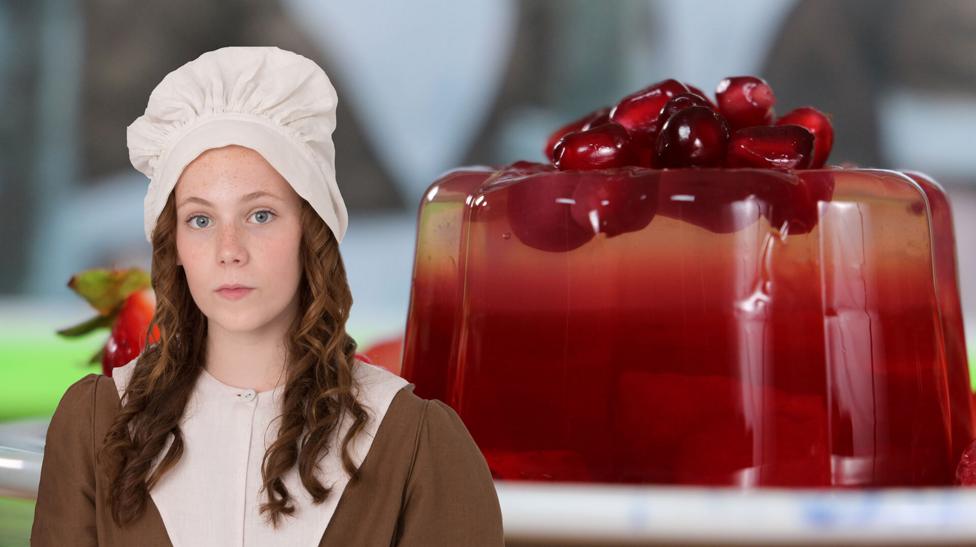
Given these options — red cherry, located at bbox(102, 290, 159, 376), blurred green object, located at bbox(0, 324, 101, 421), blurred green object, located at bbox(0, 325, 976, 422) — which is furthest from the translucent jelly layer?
blurred green object, located at bbox(0, 324, 101, 421)

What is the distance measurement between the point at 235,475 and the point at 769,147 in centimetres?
29

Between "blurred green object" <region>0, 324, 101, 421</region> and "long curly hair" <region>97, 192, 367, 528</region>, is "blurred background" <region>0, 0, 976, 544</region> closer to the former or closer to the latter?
"blurred green object" <region>0, 324, 101, 421</region>

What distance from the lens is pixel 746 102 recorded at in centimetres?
66

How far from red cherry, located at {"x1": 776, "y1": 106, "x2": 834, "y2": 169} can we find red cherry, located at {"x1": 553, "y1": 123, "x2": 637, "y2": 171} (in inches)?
4.2

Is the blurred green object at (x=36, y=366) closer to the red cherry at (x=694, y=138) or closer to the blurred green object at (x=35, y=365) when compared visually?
the blurred green object at (x=35, y=365)

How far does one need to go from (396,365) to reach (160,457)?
1.17 ft

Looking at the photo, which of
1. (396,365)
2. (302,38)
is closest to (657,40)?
Answer: (302,38)

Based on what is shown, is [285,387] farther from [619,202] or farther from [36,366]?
[36,366]

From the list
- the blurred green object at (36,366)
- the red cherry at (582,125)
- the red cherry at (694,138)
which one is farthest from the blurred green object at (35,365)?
the red cherry at (694,138)

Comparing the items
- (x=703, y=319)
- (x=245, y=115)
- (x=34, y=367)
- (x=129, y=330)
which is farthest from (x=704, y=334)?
(x=34, y=367)

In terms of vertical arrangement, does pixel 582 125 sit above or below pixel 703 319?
above

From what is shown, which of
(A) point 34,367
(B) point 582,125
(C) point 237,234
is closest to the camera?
(C) point 237,234

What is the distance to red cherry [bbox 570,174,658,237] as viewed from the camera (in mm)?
583

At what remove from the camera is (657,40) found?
270 cm
